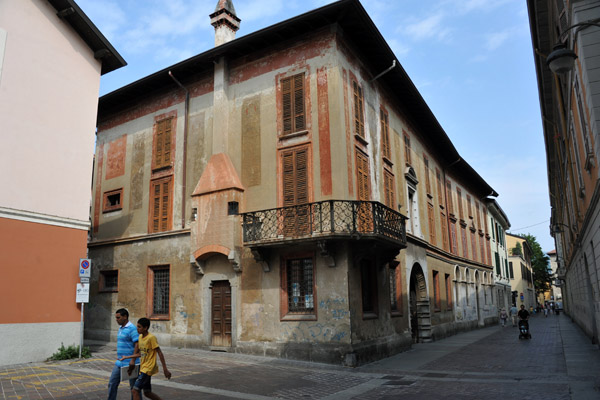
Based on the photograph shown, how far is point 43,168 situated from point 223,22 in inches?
410

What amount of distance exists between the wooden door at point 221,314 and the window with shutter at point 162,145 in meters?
5.89

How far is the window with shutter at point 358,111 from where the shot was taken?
16.1 meters

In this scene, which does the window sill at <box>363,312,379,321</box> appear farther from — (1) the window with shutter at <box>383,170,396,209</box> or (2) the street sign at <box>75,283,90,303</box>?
(2) the street sign at <box>75,283,90,303</box>

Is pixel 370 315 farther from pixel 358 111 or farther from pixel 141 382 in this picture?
pixel 141 382

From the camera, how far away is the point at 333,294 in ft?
46.0

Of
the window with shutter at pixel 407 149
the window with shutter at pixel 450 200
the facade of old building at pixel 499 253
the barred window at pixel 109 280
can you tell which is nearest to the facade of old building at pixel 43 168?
the barred window at pixel 109 280

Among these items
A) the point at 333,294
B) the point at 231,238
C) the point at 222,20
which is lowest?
the point at 333,294

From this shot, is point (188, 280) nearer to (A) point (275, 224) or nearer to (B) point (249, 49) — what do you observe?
(A) point (275, 224)

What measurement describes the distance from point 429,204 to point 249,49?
12.9 meters

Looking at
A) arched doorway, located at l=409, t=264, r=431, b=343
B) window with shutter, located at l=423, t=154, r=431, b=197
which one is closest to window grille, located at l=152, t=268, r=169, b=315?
arched doorway, located at l=409, t=264, r=431, b=343

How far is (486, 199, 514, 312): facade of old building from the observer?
134 ft

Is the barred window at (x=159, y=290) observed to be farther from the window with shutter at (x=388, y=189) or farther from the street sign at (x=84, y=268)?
the window with shutter at (x=388, y=189)

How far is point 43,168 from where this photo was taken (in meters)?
13.9

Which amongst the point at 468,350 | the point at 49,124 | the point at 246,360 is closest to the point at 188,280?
the point at 246,360
